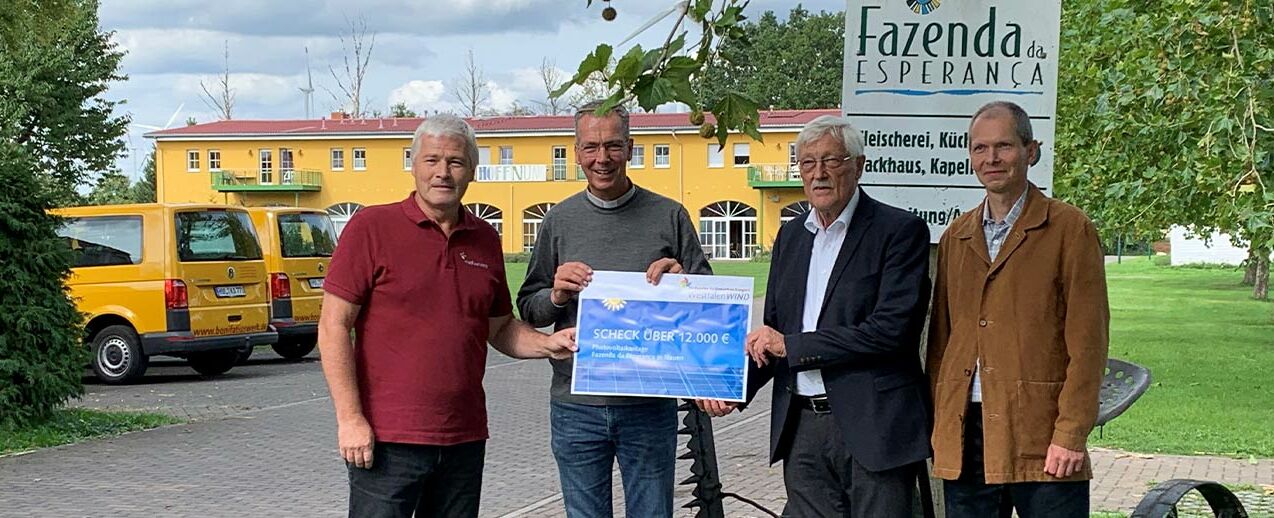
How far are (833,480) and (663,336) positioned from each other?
75 centimetres

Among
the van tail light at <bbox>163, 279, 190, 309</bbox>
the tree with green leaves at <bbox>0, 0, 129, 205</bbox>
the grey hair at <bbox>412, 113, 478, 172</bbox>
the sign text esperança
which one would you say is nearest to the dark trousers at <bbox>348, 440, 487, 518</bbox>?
the grey hair at <bbox>412, 113, 478, 172</bbox>

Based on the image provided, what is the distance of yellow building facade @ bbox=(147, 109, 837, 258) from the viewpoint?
264 feet

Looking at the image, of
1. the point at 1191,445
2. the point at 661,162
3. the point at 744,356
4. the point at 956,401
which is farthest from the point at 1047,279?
the point at 661,162

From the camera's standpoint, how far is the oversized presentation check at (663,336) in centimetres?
519

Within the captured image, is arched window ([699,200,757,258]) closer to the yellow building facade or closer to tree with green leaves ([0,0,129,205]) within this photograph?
the yellow building facade

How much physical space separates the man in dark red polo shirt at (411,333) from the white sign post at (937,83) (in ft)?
5.79

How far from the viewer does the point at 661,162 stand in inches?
3164

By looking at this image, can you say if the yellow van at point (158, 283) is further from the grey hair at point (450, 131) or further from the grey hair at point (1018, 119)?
the grey hair at point (1018, 119)

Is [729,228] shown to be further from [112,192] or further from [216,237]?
[216,237]

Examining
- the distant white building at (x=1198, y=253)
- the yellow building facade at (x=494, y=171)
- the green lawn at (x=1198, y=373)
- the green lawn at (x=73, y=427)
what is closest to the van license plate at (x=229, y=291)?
the green lawn at (x=73, y=427)

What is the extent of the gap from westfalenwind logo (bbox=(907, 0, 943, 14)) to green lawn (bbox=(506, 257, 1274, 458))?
24.4ft

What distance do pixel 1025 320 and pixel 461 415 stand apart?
1.79 m

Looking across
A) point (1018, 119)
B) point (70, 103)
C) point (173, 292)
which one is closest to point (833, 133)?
point (1018, 119)

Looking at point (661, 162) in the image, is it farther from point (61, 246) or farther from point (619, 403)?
point (619, 403)
